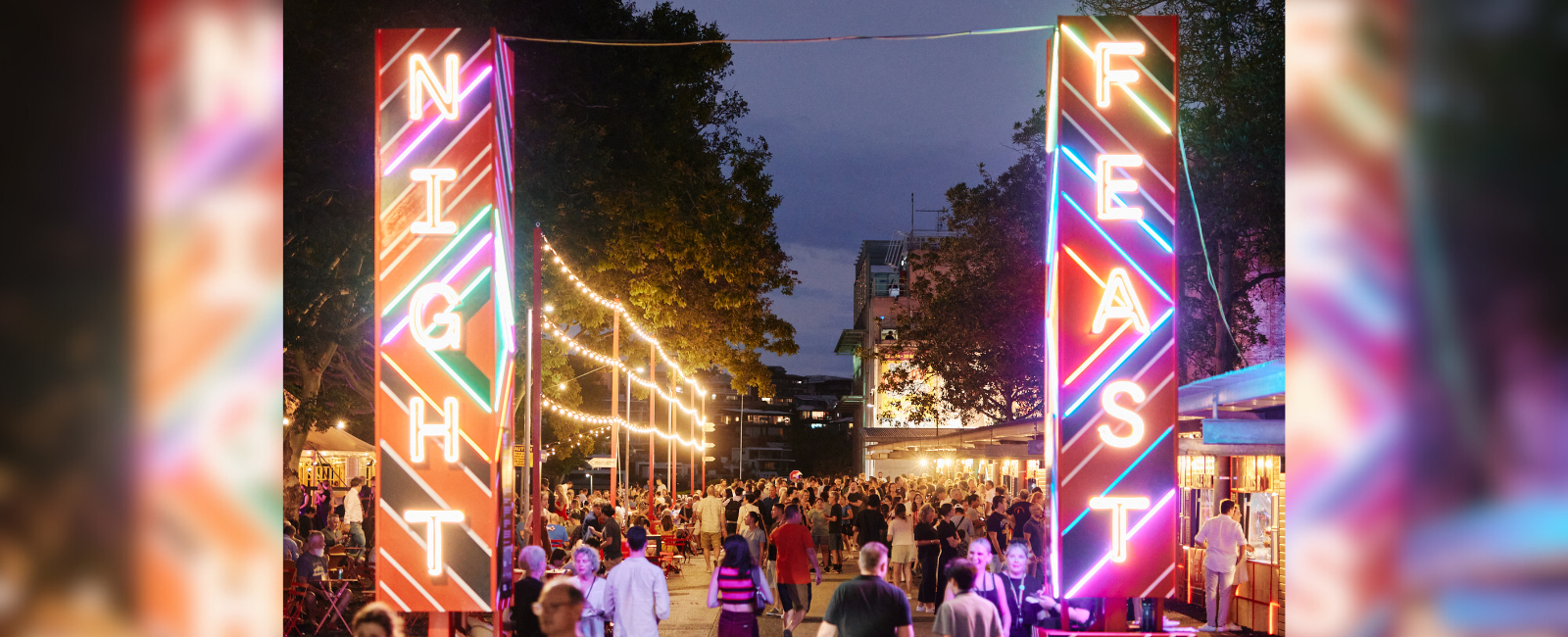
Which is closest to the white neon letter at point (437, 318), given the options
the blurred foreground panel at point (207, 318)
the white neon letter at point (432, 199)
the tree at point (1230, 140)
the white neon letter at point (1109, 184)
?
the white neon letter at point (432, 199)

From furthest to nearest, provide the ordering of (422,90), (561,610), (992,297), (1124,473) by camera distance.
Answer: (992,297) → (422,90) → (1124,473) → (561,610)

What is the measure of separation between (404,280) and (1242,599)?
13302mm

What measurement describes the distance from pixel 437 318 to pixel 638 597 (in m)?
2.96

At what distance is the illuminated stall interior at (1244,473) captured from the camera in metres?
12.0

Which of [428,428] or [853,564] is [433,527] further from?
[853,564]

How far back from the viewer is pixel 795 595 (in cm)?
1484

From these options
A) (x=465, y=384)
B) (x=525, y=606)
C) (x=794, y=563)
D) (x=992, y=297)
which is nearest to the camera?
(x=465, y=384)

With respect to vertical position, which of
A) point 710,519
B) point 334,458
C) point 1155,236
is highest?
point 1155,236

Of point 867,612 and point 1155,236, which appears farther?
point 1155,236

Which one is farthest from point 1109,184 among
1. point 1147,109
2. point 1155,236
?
point 1147,109

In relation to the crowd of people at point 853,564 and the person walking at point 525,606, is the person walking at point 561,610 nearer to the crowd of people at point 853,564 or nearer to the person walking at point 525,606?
the crowd of people at point 853,564

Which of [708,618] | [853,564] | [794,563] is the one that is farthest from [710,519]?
[794,563]

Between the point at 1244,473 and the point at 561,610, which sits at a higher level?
the point at 561,610

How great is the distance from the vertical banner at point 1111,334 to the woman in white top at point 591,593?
3.87m
